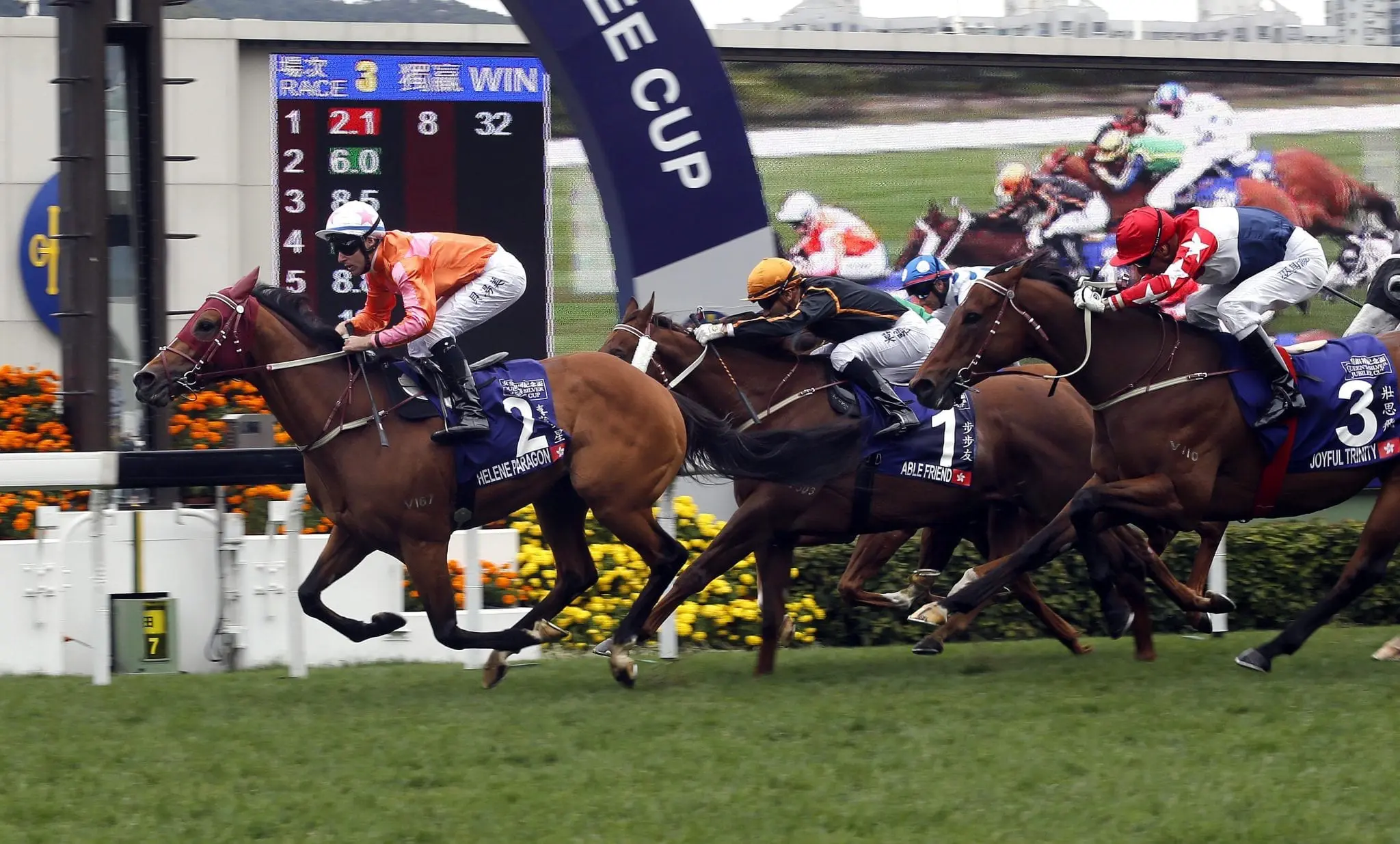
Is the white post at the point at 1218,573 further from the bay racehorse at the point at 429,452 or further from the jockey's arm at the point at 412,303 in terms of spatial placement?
the jockey's arm at the point at 412,303

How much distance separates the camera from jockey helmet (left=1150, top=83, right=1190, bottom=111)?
1169cm

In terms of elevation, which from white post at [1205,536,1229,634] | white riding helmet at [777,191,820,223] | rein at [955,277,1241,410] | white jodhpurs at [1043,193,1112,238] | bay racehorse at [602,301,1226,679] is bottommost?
white post at [1205,536,1229,634]

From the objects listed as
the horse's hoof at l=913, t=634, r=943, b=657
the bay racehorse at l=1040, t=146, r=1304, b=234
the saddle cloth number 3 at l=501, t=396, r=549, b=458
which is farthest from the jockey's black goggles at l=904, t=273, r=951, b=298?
the bay racehorse at l=1040, t=146, r=1304, b=234

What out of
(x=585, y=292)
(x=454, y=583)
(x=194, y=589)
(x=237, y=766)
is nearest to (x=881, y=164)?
(x=585, y=292)

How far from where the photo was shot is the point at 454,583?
23.2 feet

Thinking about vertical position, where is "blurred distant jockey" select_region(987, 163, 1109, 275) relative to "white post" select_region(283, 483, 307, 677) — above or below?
above

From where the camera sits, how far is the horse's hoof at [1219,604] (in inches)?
262

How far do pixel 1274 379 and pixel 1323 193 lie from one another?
21.3ft

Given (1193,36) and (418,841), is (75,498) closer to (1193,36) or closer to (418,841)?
(418,841)

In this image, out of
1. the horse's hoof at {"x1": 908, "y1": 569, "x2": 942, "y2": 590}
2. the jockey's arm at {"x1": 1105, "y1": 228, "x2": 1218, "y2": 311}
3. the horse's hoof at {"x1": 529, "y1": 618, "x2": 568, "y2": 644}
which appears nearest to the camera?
the jockey's arm at {"x1": 1105, "y1": 228, "x2": 1218, "y2": 311}

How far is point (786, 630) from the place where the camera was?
6762 mm

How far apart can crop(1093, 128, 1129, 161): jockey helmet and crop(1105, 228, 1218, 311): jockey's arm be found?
19.4 feet

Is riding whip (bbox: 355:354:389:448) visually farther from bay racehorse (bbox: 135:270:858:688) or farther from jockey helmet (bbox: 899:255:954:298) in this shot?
jockey helmet (bbox: 899:255:954:298)

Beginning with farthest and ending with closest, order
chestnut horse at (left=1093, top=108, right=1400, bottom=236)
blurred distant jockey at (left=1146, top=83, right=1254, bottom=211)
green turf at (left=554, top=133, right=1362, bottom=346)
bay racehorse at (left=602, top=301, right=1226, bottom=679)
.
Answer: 1. chestnut horse at (left=1093, top=108, right=1400, bottom=236)
2. blurred distant jockey at (left=1146, top=83, right=1254, bottom=211)
3. green turf at (left=554, top=133, right=1362, bottom=346)
4. bay racehorse at (left=602, top=301, right=1226, bottom=679)
